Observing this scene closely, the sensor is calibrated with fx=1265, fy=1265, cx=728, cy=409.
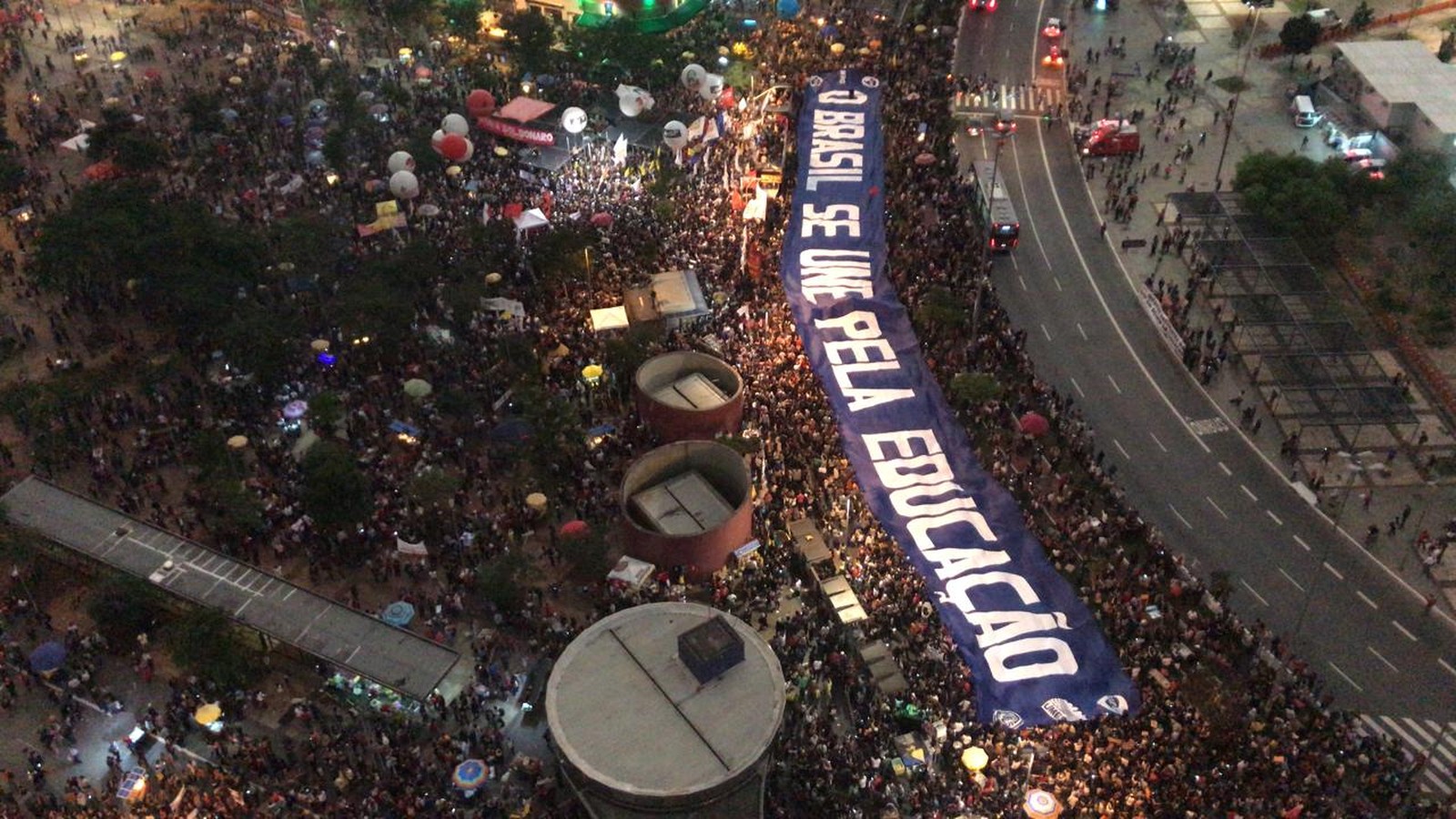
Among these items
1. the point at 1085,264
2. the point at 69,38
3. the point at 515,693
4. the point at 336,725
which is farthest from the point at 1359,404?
the point at 69,38

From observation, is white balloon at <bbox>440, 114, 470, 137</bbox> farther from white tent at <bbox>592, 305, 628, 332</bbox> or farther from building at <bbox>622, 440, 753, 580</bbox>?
building at <bbox>622, 440, 753, 580</bbox>

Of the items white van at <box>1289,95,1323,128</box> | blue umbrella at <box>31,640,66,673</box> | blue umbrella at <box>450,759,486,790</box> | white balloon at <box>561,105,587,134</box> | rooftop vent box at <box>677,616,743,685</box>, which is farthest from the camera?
white van at <box>1289,95,1323,128</box>

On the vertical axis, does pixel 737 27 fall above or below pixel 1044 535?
above

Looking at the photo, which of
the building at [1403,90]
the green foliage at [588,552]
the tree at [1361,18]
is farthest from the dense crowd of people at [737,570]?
the tree at [1361,18]

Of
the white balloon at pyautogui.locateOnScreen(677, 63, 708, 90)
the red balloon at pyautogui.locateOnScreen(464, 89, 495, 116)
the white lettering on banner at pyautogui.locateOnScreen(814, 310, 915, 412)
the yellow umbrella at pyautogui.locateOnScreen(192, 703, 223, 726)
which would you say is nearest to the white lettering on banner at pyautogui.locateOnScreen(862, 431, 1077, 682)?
the white lettering on banner at pyautogui.locateOnScreen(814, 310, 915, 412)

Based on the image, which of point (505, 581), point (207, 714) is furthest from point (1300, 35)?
point (207, 714)

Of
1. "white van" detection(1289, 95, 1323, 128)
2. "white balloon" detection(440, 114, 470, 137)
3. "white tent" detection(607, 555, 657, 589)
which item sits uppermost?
"white balloon" detection(440, 114, 470, 137)

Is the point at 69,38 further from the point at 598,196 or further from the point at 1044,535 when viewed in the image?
the point at 1044,535
